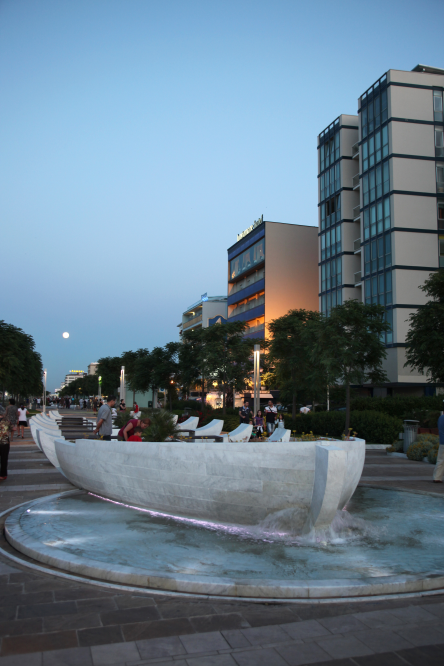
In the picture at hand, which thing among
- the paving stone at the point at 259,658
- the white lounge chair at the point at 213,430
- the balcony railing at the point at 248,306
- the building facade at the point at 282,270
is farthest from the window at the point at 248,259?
the paving stone at the point at 259,658

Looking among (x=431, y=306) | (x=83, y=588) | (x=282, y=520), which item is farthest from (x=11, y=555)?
(x=431, y=306)

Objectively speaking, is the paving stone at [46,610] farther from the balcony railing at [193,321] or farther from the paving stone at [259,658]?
the balcony railing at [193,321]

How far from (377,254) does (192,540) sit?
43.2 m

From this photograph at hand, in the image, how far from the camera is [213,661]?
3623mm

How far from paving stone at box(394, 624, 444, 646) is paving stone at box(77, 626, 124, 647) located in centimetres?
211

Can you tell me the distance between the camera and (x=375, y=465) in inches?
637

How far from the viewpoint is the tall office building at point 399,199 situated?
43625 millimetres

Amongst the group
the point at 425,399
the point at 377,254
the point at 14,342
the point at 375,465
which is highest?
the point at 377,254

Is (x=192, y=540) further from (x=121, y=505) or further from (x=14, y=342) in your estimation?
(x=14, y=342)

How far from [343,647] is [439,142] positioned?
49.2 metres

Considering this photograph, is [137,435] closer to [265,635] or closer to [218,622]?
[218,622]

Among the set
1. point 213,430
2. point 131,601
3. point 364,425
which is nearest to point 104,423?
point 213,430

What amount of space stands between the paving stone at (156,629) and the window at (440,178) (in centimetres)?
4721

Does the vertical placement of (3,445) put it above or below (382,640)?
above
